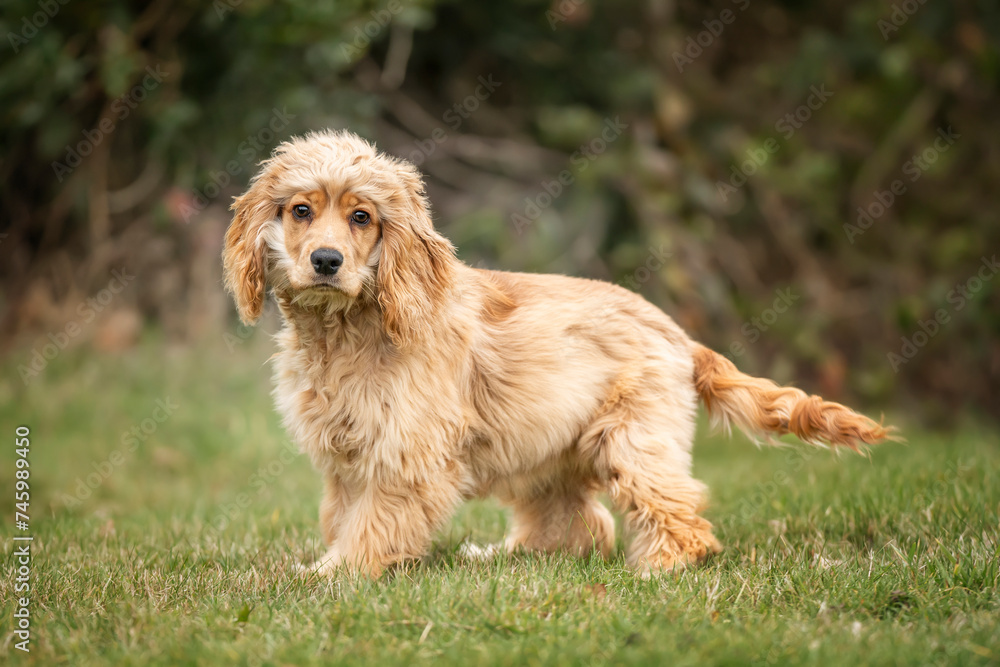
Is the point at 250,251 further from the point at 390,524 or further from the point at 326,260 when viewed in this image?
the point at 390,524

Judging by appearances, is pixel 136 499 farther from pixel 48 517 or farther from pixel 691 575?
pixel 691 575

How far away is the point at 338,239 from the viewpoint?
369 centimetres

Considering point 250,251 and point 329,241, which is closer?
point 329,241

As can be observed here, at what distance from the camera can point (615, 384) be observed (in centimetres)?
415

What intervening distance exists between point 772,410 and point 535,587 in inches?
63.1

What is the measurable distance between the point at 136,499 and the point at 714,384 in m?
4.31

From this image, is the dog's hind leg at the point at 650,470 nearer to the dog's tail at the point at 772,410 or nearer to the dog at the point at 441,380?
the dog at the point at 441,380

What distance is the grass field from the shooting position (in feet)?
9.04

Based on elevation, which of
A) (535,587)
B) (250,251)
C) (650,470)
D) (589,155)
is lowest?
(535,587)

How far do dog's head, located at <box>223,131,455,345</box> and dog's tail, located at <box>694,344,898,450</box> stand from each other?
1429mm

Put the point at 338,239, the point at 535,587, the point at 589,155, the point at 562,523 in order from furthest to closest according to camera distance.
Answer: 1. the point at 589,155
2. the point at 562,523
3. the point at 338,239
4. the point at 535,587

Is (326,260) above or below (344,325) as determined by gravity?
above

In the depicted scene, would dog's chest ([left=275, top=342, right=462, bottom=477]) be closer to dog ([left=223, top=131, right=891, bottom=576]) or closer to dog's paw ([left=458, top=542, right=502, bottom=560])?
dog ([left=223, top=131, right=891, bottom=576])

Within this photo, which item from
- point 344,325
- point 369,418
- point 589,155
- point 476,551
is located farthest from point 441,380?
point 589,155
